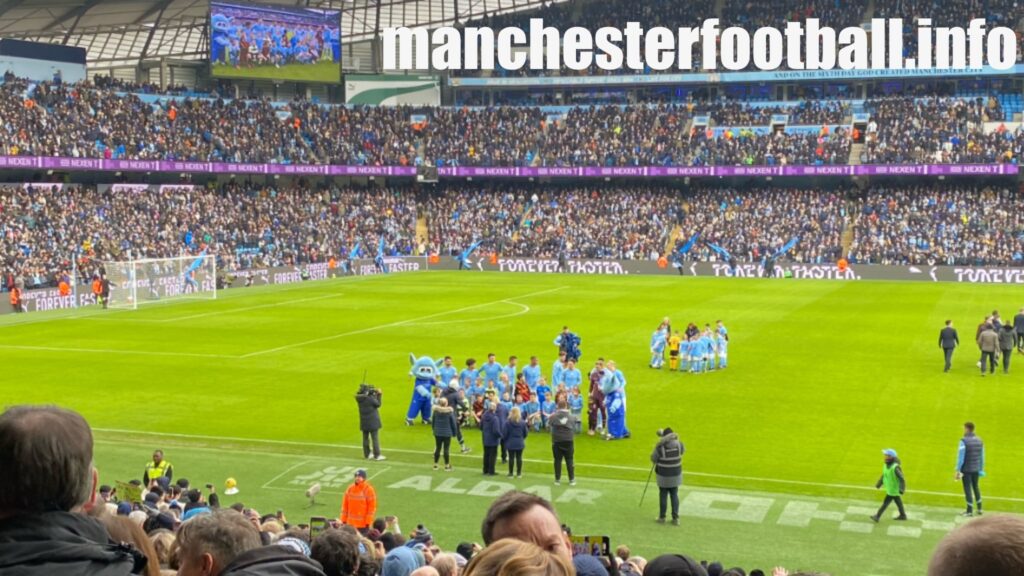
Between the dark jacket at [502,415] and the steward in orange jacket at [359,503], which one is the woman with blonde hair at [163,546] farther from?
the dark jacket at [502,415]

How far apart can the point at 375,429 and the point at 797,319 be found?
26.7 metres

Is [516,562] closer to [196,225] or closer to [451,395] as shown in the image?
[451,395]

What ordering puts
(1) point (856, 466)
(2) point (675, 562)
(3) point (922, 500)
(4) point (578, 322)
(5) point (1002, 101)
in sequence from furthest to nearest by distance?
(5) point (1002, 101) → (4) point (578, 322) → (1) point (856, 466) → (3) point (922, 500) → (2) point (675, 562)

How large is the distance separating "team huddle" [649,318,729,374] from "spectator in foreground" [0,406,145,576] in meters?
29.6

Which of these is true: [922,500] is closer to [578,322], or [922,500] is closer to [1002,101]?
[578,322]

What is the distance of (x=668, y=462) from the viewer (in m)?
18.0

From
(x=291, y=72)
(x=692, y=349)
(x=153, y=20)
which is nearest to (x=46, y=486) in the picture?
(x=692, y=349)

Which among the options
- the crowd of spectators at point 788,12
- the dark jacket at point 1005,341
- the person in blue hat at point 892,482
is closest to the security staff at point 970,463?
the person in blue hat at point 892,482

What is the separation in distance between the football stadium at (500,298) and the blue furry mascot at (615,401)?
78 mm

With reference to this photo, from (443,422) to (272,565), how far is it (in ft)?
58.4

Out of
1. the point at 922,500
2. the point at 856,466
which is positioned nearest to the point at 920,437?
the point at 856,466

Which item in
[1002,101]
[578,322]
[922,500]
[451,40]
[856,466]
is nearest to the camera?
[922,500]

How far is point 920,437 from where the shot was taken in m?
23.8

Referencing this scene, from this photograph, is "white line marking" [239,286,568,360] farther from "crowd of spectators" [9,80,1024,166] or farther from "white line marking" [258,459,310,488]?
"crowd of spectators" [9,80,1024,166]
